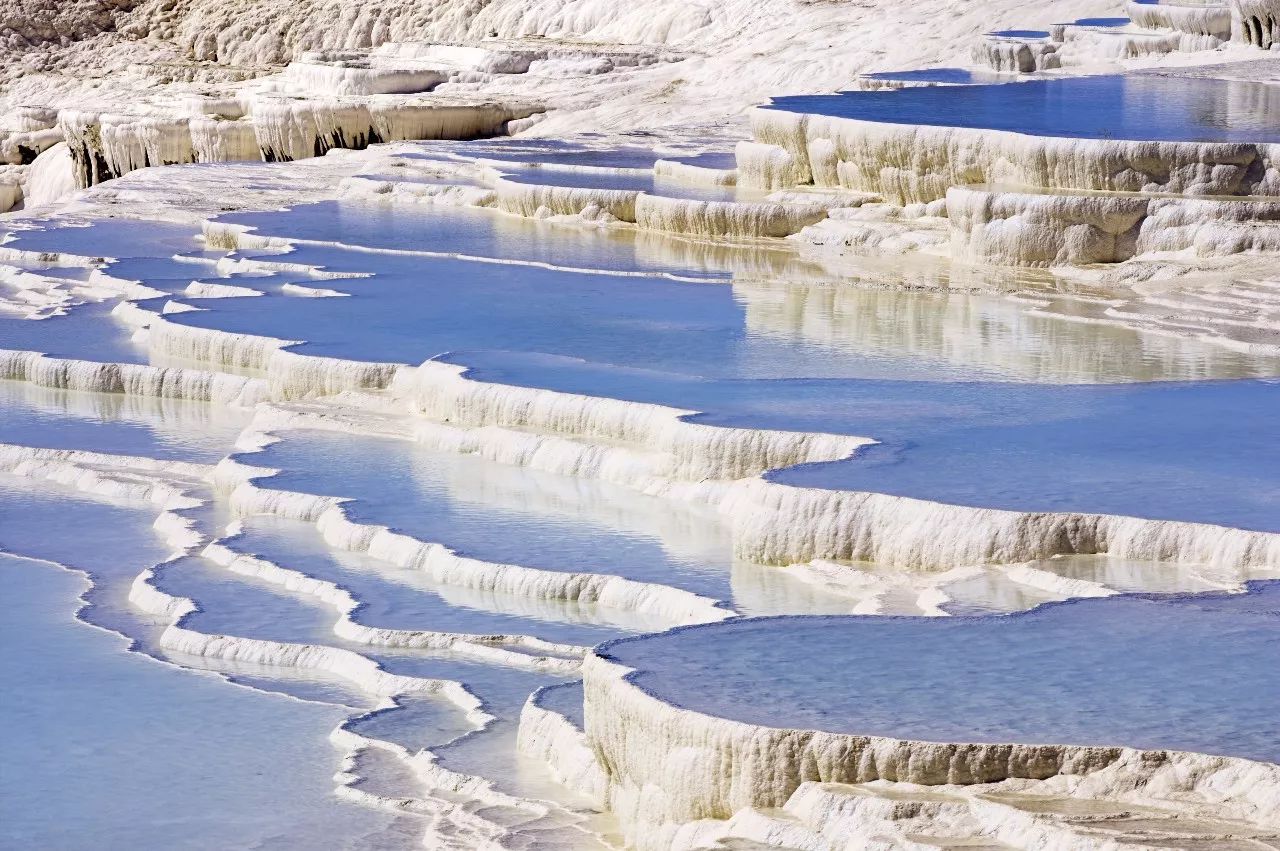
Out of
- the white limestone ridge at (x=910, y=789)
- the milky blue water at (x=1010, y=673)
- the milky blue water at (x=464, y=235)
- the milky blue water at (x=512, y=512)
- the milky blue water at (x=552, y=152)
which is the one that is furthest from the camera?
the milky blue water at (x=552, y=152)

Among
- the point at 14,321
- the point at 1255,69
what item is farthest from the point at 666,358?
the point at 1255,69

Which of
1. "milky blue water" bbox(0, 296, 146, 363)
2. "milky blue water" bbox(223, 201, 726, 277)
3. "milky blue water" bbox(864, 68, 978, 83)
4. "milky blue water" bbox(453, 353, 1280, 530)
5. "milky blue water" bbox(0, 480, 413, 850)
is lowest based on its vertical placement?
"milky blue water" bbox(0, 480, 413, 850)

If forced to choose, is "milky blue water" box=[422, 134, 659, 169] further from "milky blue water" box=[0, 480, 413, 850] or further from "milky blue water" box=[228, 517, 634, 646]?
"milky blue water" box=[0, 480, 413, 850]

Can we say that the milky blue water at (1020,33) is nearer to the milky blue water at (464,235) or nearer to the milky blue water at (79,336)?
the milky blue water at (464,235)

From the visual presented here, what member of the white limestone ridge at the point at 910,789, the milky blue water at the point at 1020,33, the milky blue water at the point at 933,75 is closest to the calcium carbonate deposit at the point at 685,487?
the white limestone ridge at the point at 910,789

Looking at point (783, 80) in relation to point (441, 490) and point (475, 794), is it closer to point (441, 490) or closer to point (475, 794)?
point (441, 490)

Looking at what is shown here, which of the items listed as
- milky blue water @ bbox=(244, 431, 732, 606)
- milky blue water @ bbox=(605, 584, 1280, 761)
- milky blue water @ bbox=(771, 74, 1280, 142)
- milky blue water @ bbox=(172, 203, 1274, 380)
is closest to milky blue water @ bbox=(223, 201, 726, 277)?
milky blue water @ bbox=(172, 203, 1274, 380)

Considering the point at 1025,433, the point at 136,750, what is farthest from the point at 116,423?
the point at 1025,433
